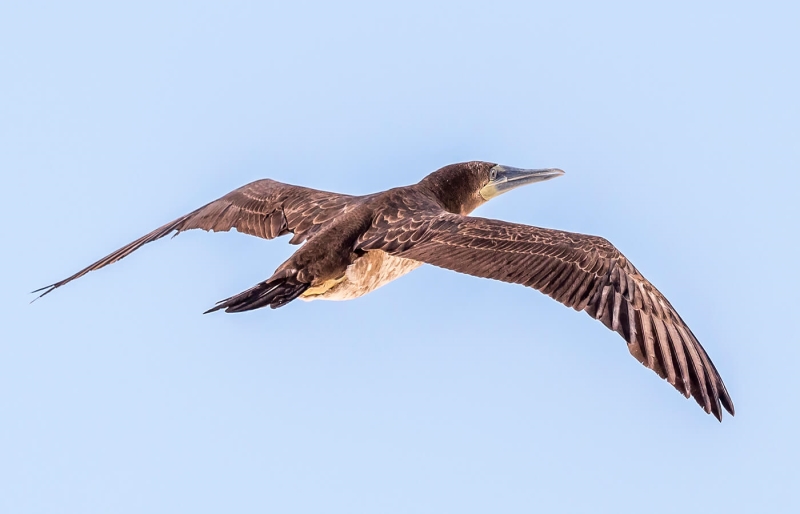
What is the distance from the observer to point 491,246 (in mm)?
12062

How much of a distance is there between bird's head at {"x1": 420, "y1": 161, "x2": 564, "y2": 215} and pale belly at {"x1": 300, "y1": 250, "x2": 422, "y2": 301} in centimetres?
159

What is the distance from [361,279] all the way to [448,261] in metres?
1.31

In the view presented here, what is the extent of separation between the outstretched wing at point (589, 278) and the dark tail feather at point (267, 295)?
1.04 m

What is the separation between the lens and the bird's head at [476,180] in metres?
14.7

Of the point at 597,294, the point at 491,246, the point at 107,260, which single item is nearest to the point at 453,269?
the point at 491,246

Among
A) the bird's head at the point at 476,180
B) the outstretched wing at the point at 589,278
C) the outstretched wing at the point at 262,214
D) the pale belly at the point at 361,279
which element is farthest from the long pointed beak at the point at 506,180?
the outstretched wing at the point at 589,278

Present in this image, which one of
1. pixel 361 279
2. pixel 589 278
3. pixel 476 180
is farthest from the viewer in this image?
pixel 476 180

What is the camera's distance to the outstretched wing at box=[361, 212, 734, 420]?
11500mm

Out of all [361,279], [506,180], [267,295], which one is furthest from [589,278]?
[506,180]

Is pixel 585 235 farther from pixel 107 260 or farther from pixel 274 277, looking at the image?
→ pixel 107 260

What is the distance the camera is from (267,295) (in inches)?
469

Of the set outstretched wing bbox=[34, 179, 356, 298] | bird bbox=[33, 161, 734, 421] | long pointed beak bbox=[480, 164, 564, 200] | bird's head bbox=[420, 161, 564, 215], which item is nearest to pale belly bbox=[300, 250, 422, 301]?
bird bbox=[33, 161, 734, 421]

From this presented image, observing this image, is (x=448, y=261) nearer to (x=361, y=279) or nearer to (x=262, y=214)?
(x=361, y=279)

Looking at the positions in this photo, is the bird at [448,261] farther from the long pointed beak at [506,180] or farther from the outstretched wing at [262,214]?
the long pointed beak at [506,180]
